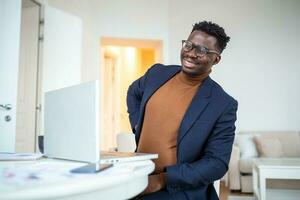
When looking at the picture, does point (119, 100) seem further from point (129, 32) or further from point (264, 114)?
point (264, 114)

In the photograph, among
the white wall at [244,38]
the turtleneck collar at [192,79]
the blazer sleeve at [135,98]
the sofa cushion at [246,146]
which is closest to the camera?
the turtleneck collar at [192,79]

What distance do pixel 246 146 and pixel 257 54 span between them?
1.65m

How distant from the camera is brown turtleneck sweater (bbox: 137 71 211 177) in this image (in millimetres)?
1217

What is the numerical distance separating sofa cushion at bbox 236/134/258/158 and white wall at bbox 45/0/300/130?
0.50 meters

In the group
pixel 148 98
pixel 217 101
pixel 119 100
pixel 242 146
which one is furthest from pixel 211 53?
pixel 119 100

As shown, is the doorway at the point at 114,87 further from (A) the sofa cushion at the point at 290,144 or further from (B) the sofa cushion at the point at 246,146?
(A) the sofa cushion at the point at 290,144

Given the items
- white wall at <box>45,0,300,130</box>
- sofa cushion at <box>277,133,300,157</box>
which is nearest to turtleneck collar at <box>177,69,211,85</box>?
sofa cushion at <box>277,133,300,157</box>

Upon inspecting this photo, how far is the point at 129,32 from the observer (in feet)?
16.4

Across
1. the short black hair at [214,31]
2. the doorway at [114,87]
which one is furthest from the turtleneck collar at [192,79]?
the doorway at [114,87]

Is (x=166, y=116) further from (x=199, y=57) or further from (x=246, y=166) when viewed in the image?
(x=246, y=166)

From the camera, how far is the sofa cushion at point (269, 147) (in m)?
4.12

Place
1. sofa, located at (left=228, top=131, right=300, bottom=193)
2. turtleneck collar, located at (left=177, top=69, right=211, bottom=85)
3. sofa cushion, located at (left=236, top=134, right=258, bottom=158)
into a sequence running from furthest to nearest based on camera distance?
sofa cushion, located at (left=236, top=134, right=258, bottom=158) < sofa, located at (left=228, top=131, right=300, bottom=193) < turtleneck collar, located at (left=177, top=69, right=211, bottom=85)

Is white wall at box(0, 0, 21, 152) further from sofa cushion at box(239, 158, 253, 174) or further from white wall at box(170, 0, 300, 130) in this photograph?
white wall at box(170, 0, 300, 130)

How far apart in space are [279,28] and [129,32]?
2464 mm
